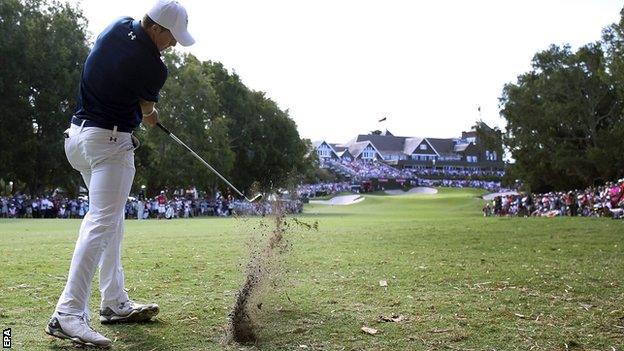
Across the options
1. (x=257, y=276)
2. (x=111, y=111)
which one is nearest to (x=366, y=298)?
(x=257, y=276)

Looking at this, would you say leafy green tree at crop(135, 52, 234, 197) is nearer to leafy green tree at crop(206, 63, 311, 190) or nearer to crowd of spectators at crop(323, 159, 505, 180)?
leafy green tree at crop(206, 63, 311, 190)

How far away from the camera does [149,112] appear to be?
21.0 feet

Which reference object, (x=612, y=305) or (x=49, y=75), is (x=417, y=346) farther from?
(x=49, y=75)

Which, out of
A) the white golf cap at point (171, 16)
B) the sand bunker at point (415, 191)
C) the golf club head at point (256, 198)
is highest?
the white golf cap at point (171, 16)

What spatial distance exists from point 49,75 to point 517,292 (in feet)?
190

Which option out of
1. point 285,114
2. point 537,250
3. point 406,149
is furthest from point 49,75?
point 406,149

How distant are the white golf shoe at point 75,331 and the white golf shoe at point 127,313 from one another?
0.83m

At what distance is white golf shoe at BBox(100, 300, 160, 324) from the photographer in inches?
251

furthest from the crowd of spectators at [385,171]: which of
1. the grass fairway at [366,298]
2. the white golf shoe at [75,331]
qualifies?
the white golf shoe at [75,331]

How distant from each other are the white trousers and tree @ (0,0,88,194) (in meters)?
55.7

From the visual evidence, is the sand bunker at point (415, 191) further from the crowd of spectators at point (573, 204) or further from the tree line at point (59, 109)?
the crowd of spectators at point (573, 204)

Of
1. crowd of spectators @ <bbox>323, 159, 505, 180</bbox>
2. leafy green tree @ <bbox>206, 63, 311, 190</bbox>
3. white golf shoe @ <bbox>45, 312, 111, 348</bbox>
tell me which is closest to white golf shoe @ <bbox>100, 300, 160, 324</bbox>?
white golf shoe @ <bbox>45, 312, 111, 348</bbox>

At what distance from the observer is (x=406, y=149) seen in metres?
195

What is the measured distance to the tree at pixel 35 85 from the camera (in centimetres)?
5791
